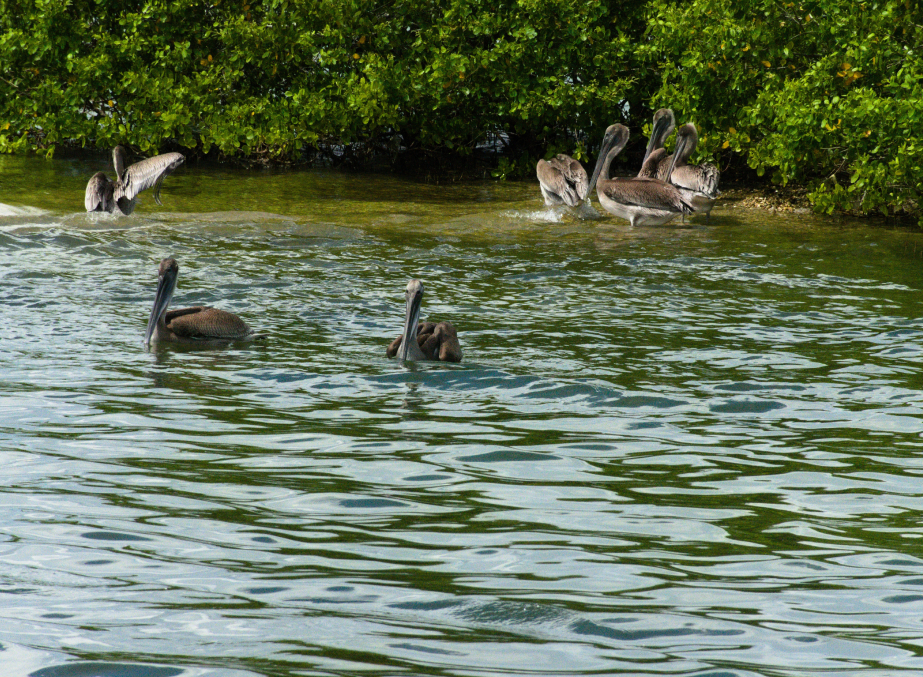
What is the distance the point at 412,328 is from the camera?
25.9ft

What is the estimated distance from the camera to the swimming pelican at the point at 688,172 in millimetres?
14336

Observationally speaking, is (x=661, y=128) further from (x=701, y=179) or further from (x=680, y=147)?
(x=701, y=179)

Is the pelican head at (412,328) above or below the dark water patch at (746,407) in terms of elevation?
above

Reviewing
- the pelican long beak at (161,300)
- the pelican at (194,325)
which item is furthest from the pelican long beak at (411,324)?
the pelican long beak at (161,300)

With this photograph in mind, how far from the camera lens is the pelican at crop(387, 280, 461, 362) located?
7883 mm

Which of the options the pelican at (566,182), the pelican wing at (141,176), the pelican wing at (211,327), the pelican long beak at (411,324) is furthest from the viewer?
the pelican at (566,182)

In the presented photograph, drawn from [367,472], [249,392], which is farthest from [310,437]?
[249,392]

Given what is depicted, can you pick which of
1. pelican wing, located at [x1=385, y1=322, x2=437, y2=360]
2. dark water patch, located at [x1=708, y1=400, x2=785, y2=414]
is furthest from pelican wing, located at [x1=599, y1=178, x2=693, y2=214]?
dark water patch, located at [x1=708, y1=400, x2=785, y2=414]

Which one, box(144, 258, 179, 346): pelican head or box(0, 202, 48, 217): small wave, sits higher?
box(0, 202, 48, 217): small wave

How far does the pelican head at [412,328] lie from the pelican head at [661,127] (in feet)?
28.9

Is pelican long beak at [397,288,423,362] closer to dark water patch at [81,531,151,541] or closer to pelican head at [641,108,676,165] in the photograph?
dark water patch at [81,531,151,541]

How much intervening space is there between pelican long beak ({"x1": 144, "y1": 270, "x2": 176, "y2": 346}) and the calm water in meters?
0.22

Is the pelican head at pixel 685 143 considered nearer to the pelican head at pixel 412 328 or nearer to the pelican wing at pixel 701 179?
the pelican wing at pixel 701 179

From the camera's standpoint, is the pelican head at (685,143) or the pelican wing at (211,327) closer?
the pelican wing at (211,327)
